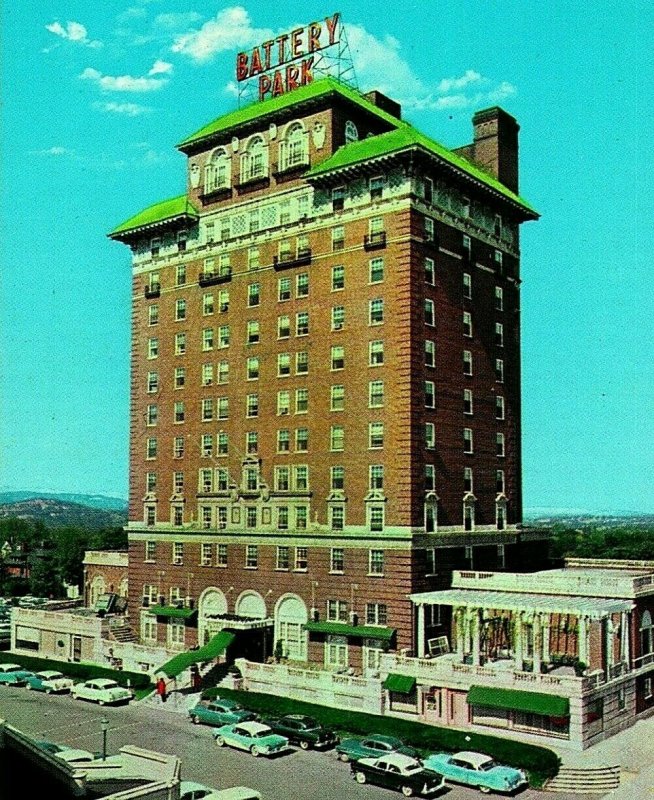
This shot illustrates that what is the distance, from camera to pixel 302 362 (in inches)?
2655

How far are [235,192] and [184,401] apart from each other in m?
16.6

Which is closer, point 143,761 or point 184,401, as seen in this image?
point 143,761

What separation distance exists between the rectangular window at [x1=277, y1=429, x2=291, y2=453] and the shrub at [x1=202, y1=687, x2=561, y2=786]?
1718cm

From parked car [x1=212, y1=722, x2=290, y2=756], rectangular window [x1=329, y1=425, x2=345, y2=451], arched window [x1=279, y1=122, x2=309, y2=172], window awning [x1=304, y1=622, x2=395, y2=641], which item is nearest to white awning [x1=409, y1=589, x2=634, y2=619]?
window awning [x1=304, y1=622, x2=395, y2=641]

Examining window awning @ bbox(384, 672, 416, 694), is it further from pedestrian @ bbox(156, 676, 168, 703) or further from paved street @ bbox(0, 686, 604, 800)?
pedestrian @ bbox(156, 676, 168, 703)

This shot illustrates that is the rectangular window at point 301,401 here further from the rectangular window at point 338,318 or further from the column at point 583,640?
the column at point 583,640

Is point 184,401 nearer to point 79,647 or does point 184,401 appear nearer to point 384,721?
point 79,647

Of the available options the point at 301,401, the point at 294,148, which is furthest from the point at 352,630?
the point at 294,148

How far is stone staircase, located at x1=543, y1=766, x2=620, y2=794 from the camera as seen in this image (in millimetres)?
43375

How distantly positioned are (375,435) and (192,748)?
22626 millimetres

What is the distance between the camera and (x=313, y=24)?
2785 inches

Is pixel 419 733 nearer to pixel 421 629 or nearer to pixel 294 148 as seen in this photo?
pixel 421 629

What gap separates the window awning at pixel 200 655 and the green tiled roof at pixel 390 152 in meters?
32.2

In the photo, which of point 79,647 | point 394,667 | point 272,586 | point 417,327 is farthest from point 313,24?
point 79,647
